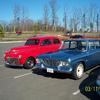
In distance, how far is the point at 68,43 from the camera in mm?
10211

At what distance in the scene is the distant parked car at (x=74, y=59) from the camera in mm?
8211

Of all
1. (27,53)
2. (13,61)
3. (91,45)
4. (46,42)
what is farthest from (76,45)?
(13,61)

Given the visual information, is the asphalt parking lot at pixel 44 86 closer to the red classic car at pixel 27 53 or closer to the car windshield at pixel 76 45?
the red classic car at pixel 27 53

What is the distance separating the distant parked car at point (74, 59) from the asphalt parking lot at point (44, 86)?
435 millimetres

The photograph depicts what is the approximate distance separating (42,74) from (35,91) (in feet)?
8.88

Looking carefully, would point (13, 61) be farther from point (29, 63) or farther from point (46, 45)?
point (46, 45)

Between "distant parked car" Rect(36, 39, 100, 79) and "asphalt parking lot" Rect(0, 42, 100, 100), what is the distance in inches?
17.1

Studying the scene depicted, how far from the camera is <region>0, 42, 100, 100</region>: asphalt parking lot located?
21.0 ft

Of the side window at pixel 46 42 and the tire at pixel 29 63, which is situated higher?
the side window at pixel 46 42

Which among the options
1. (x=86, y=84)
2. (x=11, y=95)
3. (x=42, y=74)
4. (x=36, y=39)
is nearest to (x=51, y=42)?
(x=36, y=39)

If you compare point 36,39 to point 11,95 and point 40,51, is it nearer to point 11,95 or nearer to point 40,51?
point 40,51

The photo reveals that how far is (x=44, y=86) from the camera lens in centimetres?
754

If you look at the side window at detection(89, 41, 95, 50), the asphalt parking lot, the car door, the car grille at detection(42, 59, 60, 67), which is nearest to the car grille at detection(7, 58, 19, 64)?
the asphalt parking lot

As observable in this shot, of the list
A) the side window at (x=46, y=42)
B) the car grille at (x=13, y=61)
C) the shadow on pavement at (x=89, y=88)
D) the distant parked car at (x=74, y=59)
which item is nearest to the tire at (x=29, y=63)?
the car grille at (x=13, y=61)
